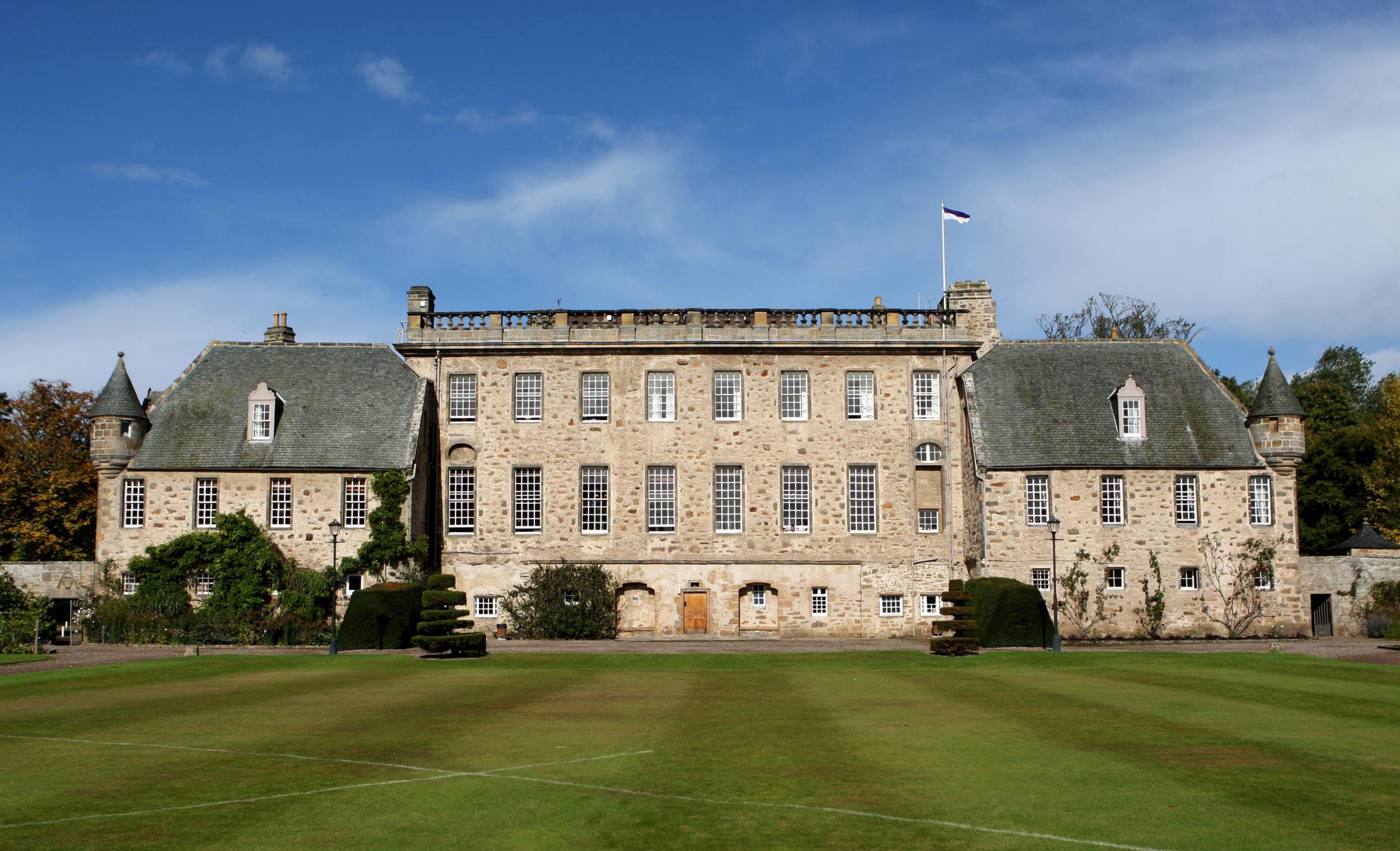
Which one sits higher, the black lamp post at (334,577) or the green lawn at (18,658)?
the black lamp post at (334,577)

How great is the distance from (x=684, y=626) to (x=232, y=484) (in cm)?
1544

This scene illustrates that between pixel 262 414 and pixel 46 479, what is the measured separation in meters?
10.9

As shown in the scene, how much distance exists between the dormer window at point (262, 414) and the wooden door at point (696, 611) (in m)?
14.9

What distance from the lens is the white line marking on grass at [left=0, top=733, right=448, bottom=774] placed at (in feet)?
41.8

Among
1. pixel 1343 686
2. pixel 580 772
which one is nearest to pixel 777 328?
pixel 1343 686

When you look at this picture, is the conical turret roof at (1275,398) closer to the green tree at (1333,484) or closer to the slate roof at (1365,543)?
the slate roof at (1365,543)

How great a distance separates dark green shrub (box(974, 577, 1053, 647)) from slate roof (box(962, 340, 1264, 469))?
19.8 feet

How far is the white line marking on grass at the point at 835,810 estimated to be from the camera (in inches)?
373

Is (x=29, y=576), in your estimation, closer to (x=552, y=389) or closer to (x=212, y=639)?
(x=212, y=639)

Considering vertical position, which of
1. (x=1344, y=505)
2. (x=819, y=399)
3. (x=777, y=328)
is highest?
(x=777, y=328)

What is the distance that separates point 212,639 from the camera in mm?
36438

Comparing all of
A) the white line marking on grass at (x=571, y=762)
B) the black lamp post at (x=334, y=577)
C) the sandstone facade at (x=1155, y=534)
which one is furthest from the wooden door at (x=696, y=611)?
the white line marking on grass at (x=571, y=762)

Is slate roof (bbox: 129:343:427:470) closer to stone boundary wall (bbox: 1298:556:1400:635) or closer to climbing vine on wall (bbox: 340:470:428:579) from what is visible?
climbing vine on wall (bbox: 340:470:428:579)

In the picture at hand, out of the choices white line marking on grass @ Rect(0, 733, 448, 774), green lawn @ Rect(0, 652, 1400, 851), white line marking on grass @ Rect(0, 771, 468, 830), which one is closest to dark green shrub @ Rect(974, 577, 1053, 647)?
green lawn @ Rect(0, 652, 1400, 851)
